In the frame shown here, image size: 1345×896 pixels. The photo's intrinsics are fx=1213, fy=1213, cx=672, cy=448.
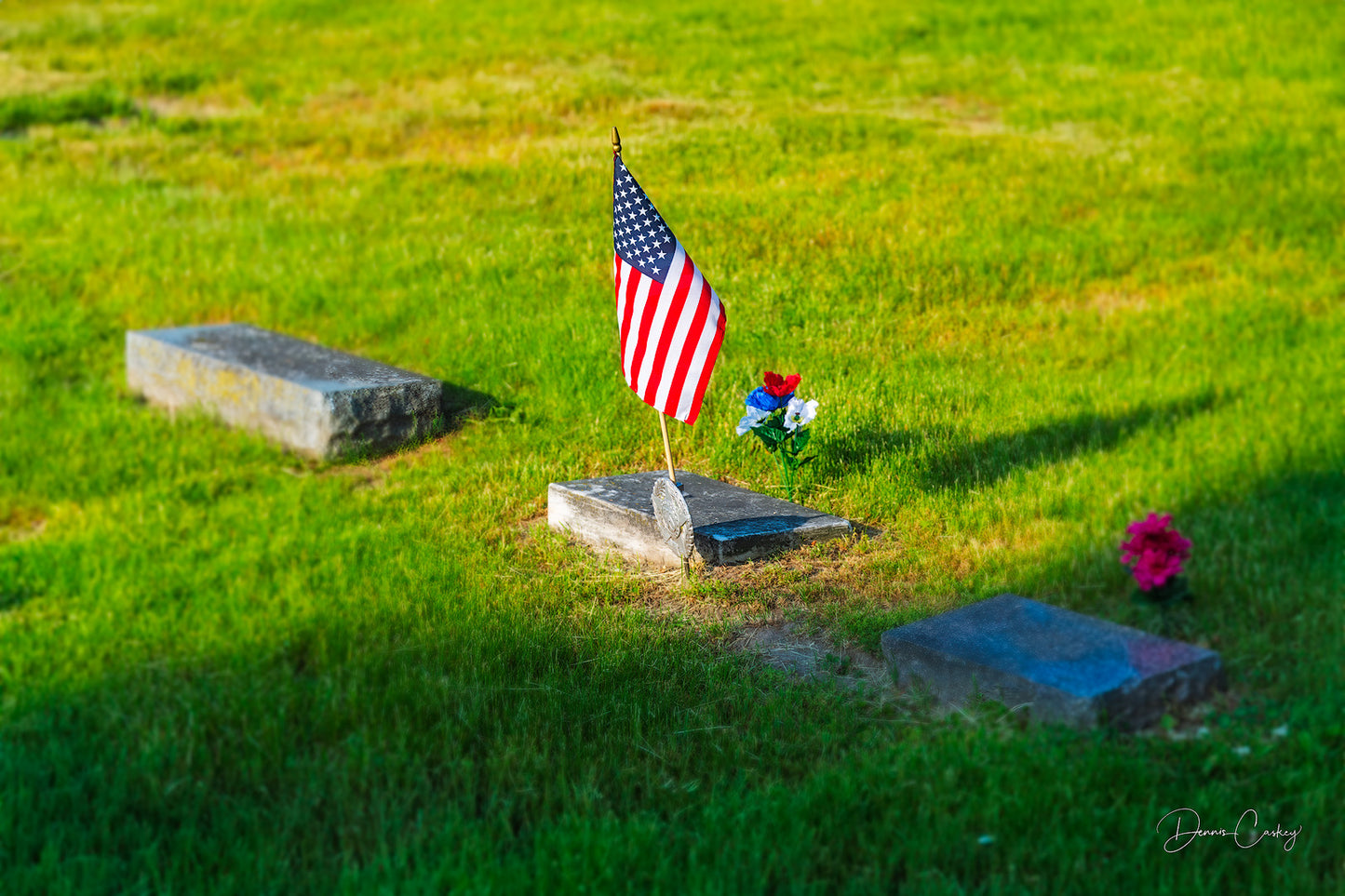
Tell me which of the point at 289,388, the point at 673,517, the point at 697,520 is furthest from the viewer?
the point at 289,388

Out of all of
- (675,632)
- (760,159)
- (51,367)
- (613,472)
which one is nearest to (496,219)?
(760,159)

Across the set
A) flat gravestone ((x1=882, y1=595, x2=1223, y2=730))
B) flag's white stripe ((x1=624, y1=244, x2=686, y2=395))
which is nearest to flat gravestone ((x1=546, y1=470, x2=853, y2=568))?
flag's white stripe ((x1=624, y1=244, x2=686, y2=395))

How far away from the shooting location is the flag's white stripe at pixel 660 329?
232 inches

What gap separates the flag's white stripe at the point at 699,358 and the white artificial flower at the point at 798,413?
3.35ft

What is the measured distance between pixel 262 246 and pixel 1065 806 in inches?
395

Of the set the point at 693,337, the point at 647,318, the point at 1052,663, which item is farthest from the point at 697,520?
the point at 1052,663

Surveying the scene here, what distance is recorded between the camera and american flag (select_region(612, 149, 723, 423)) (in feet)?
19.2

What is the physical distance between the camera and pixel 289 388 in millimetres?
7992

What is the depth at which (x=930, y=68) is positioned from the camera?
57.8ft

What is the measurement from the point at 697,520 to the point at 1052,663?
2.32 metres

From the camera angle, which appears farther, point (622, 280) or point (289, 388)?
point (289, 388)

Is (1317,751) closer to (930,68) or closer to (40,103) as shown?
(930,68)

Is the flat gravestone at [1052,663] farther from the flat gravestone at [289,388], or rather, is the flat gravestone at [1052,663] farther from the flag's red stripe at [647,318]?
the flat gravestone at [289,388]

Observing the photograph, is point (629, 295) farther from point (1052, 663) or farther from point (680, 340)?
point (1052, 663)
